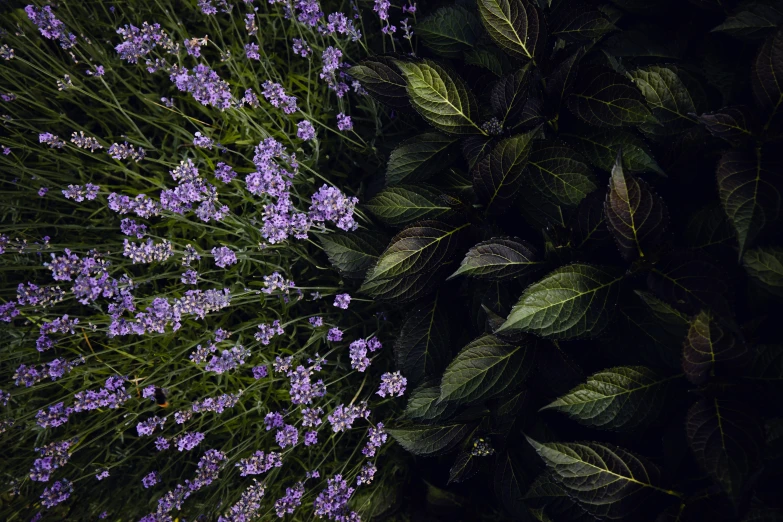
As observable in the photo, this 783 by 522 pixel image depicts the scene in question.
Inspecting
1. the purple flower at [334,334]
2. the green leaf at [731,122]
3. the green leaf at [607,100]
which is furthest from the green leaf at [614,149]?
the purple flower at [334,334]

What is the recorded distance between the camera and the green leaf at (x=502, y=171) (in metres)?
1.63

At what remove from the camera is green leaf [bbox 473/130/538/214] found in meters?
1.63

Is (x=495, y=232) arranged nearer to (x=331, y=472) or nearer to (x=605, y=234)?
(x=605, y=234)

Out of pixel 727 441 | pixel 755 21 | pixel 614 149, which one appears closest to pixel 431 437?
pixel 727 441

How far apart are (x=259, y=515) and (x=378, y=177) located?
5.30 feet

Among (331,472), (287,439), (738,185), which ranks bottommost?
(331,472)

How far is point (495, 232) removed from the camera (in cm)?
185

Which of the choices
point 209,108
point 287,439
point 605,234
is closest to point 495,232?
point 605,234

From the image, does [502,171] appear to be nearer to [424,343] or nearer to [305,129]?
[424,343]

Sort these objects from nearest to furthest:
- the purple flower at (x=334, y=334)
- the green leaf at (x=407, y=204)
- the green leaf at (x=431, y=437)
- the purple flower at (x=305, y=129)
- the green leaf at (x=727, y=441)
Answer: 1. the green leaf at (x=727, y=441)
2. the green leaf at (x=407, y=204)
3. the green leaf at (x=431, y=437)
4. the purple flower at (x=305, y=129)
5. the purple flower at (x=334, y=334)

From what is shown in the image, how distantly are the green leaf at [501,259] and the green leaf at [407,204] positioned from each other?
0.98 feet

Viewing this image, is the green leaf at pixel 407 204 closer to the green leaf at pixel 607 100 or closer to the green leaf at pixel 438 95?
the green leaf at pixel 438 95

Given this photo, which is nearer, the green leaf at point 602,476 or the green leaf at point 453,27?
the green leaf at point 602,476

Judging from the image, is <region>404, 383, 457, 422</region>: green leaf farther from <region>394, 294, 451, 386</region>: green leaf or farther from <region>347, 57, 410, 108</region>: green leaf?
<region>347, 57, 410, 108</region>: green leaf
